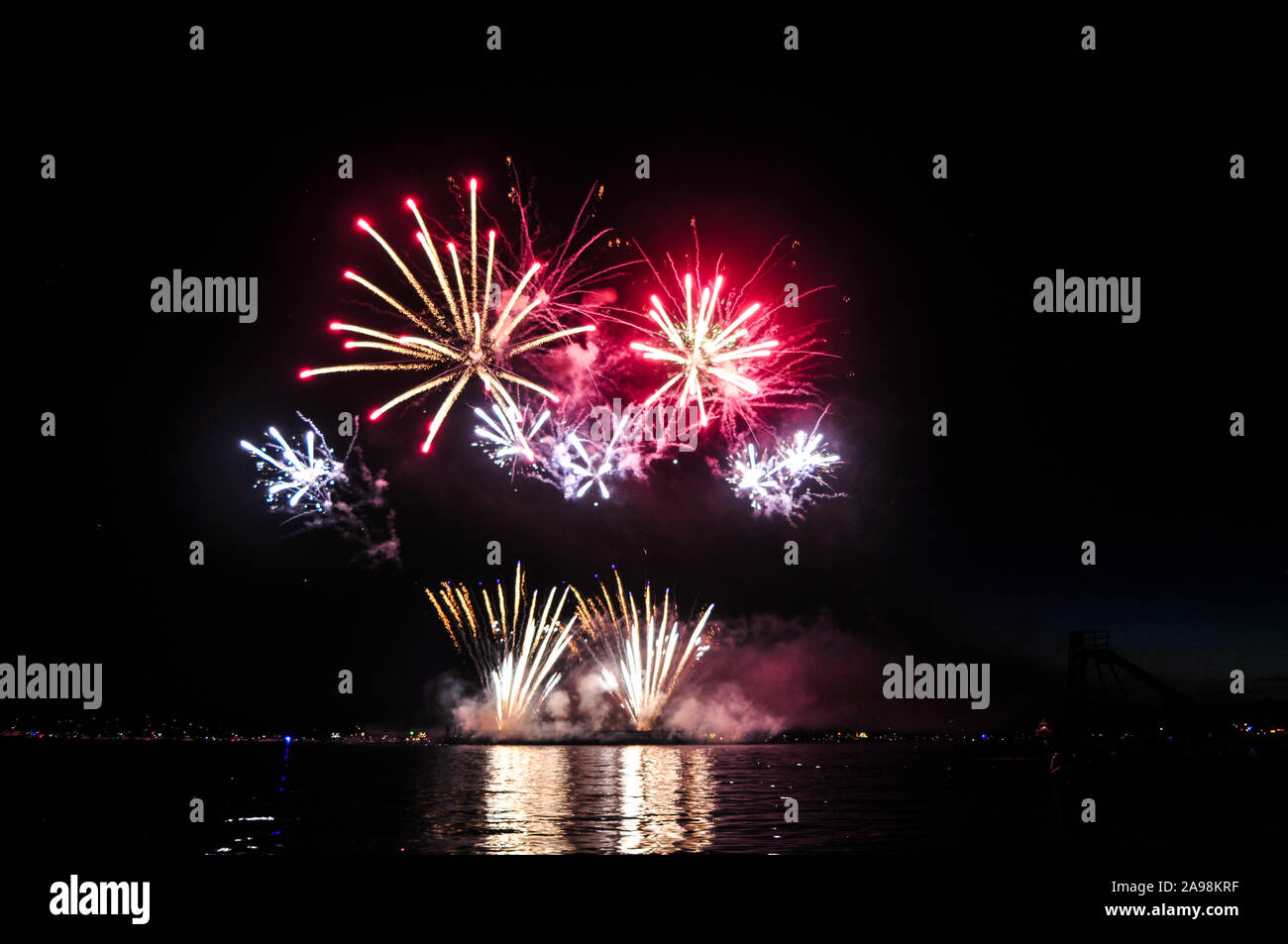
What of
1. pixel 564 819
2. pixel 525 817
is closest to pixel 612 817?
pixel 564 819

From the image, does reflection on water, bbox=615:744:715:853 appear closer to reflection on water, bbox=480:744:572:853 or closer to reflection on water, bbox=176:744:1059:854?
reflection on water, bbox=176:744:1059:854

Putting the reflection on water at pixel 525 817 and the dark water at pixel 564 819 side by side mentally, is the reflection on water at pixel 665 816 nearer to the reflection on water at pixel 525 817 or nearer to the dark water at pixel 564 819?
the dark water at pixel 564 819

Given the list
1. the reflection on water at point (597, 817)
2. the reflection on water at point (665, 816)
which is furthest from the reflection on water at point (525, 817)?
the reflection on water at point (665, 816)

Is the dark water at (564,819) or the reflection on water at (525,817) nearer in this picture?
the reflection on water at (525,817)

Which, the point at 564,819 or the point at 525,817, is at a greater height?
the point at 564,819

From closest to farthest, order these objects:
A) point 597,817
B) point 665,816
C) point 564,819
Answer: point 564,819
point 597,817
point 665,816

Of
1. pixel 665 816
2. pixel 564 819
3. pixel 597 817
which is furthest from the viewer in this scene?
pixel 665 816

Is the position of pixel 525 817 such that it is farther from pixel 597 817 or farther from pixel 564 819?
pixel 597 817

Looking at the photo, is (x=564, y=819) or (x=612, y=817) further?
(x=612, y=817)
